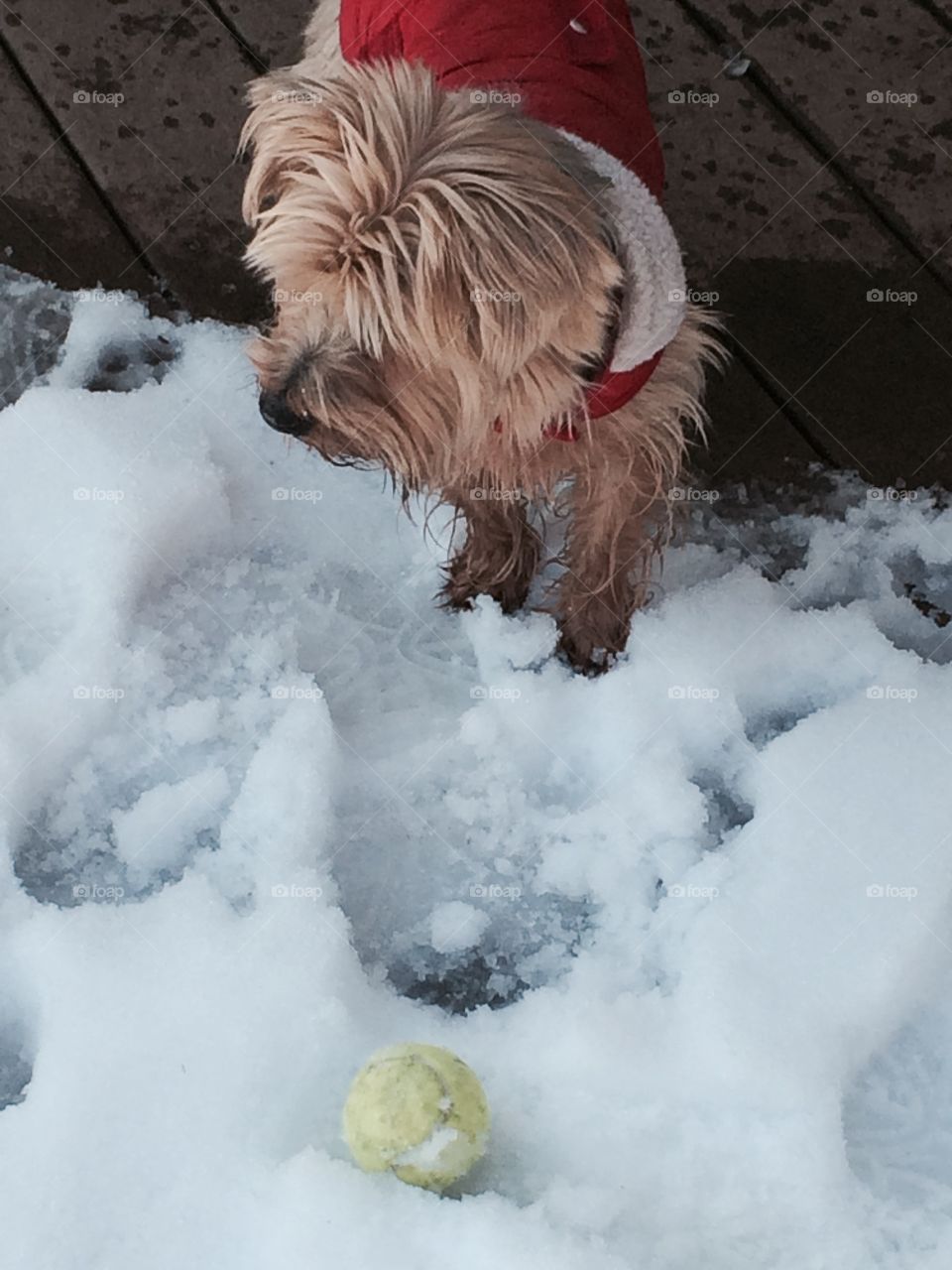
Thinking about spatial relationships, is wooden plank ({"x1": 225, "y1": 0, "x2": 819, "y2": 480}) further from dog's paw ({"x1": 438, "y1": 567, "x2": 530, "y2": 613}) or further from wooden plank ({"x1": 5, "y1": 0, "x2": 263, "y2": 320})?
wooden plank ({"x1": 5, "y1": 0, "x2": 263, "y2": 320})

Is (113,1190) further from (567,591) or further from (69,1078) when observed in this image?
(567,591)

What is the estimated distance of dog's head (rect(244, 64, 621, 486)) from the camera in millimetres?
1317

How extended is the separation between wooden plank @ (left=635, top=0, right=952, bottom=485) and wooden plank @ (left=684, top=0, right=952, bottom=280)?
5cm

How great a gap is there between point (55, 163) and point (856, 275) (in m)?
1.44

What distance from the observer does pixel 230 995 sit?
5.21 feet

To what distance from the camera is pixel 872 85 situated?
103 inches

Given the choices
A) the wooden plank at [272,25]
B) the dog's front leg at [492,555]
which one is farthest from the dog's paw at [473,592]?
the wooden plank at [272,25]

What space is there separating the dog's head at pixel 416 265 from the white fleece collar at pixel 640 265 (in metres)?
0.04

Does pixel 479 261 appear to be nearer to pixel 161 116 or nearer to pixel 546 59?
pixel 546 59

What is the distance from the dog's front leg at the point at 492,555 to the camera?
74.5 inches

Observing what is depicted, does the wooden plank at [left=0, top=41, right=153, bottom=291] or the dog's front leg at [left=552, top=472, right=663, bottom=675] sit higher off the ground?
the wooden plank at [left=0, top=41, right=153, bottom=291]

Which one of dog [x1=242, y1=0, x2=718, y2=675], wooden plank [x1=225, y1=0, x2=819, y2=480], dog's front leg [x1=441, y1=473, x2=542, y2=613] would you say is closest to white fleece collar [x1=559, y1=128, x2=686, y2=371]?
dog [x1=242, y1=0, x2=718, y2=675]

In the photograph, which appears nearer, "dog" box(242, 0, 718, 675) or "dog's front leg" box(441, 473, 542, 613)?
"dog" box(242, 0, 718, 675)

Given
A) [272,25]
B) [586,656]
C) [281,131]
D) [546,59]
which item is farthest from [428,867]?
[272,25]
